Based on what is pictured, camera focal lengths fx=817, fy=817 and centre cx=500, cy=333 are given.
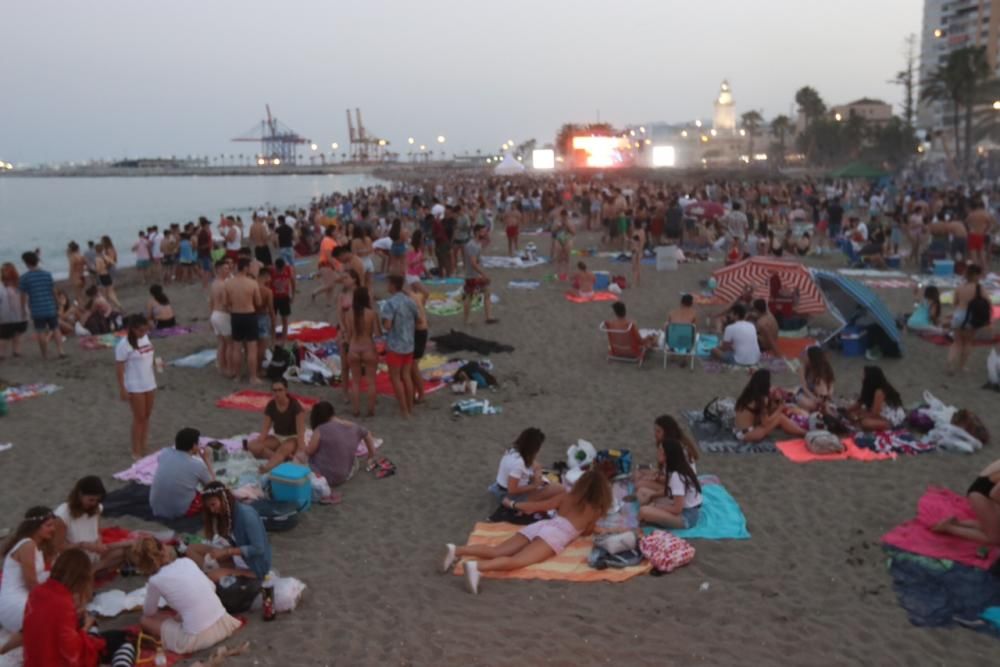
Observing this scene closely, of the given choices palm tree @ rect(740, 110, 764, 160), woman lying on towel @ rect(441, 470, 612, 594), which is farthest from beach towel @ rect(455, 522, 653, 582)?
palm tree @ rect(740, 110, 764, 160)

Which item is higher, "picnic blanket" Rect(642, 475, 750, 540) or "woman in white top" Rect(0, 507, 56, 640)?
"woman in white top" Rect(0, 507, 56, 640)

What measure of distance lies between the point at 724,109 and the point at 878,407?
136 metres

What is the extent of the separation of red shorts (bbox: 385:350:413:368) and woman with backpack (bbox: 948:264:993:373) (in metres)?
6.03

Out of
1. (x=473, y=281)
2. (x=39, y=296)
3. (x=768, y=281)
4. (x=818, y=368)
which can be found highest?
(x=39, y=296)

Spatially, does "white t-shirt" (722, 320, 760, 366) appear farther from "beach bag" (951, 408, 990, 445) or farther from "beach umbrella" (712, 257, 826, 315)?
"beach bag" (951, 408, 990, 445)

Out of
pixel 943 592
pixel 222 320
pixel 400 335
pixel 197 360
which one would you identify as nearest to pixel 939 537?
pixel 943 592

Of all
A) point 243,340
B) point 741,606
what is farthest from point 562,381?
point 741,606

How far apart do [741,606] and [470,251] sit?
8.00 metres

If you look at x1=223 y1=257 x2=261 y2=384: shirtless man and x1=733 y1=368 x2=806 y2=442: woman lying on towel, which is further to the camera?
x1=223 y1=257 x2=261 y2=384: shirtless man

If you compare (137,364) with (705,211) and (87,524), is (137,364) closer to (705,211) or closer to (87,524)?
(87,524)

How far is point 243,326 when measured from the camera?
29.8 ft

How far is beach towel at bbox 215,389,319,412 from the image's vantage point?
8484 mm

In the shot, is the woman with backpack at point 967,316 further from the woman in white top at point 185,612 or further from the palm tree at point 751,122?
the palm tree at point 751,122

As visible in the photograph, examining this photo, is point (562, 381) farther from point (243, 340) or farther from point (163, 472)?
point (163, 472)
